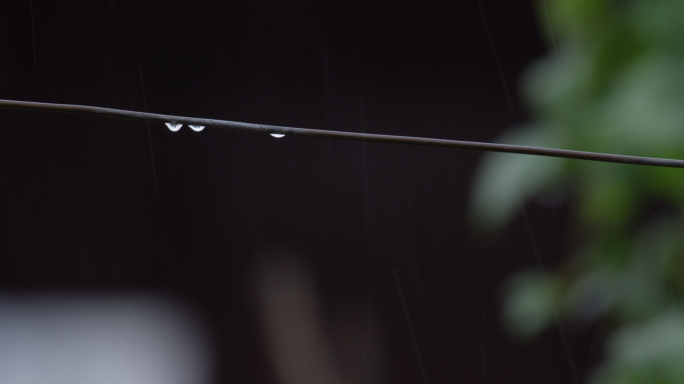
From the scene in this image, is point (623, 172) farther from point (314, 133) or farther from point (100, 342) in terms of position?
point (100, 342)

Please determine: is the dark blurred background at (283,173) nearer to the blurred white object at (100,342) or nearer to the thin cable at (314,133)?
the blurred white object at (100,342)

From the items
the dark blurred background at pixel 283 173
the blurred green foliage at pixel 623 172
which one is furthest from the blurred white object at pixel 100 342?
the blurred green foliage at pixel 623 172

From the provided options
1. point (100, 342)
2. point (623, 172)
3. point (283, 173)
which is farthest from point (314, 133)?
point (100, 342)

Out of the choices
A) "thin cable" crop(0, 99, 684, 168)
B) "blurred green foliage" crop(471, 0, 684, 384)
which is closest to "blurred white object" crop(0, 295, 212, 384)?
"blurred green foliage" crop(471, 0, 684, 384)

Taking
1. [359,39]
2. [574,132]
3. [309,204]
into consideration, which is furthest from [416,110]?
[574,132]

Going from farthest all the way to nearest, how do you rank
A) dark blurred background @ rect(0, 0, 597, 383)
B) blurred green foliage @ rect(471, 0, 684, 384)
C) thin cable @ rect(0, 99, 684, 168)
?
dark blurred background @ rect(0, 0, 597, 383)
blurred green foliage @ rect(471, 0, 684, 384)
thin cable @ rect(0, 99, 684, 168)

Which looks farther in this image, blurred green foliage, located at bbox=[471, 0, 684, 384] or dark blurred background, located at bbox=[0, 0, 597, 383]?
dark blurred background, located at bbox=[0, 0, 597, 383]

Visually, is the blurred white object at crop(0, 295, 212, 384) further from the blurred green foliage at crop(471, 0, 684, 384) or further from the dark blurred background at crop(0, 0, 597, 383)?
the blurred green foliage at crop(471, 0, 684, 384)
